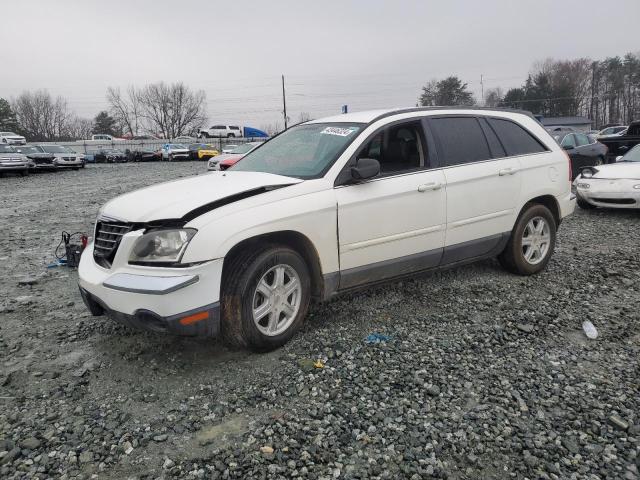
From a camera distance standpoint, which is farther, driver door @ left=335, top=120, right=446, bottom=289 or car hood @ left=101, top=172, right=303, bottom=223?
driver door @ left=335, top=120, right=446, bottom=289

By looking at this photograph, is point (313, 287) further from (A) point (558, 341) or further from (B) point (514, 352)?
(A) point (558, 341)

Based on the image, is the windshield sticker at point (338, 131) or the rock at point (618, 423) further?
the windshield sticker at point (338, 131)

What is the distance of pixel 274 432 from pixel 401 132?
2.82 metres

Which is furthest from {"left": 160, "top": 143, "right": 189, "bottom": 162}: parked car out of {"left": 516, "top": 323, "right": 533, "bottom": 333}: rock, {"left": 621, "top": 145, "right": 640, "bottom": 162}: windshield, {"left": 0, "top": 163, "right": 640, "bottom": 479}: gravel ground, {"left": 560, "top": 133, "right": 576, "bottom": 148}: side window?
{"left": 516, "top": 323, "right": 533, "bottom": 333}: rock

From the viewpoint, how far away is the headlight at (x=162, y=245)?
3.06m

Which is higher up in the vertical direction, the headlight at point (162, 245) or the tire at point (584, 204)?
the headlight at point (162, 245)

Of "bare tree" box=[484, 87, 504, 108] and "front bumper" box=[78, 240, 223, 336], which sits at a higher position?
"bare tree" box=[484, 87, 504, 108]

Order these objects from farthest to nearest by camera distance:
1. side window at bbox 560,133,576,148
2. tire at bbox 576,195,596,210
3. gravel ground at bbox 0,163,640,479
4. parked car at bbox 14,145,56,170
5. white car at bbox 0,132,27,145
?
white car at bbox 0,132,27,145 < parked car at bbox 14,145,56,170 < side window at bbox 560,133,576,148 < tire at bbox 576,195,596,210 < gravel ground at bbox 0,163,640,479

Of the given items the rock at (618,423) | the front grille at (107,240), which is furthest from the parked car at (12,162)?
the rock at (618,423)

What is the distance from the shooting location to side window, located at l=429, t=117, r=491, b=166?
174 inches

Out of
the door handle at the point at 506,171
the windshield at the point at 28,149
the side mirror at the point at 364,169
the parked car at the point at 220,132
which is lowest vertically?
the door handle at the point at 506,171

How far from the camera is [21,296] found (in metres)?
4.92

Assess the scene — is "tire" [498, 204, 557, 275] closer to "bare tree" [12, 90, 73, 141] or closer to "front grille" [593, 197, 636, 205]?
"front grille" [593, 197, 636, 205]

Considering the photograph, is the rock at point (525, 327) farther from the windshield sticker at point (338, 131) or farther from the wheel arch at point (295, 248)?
the windshield sticker at point (338, 131)
